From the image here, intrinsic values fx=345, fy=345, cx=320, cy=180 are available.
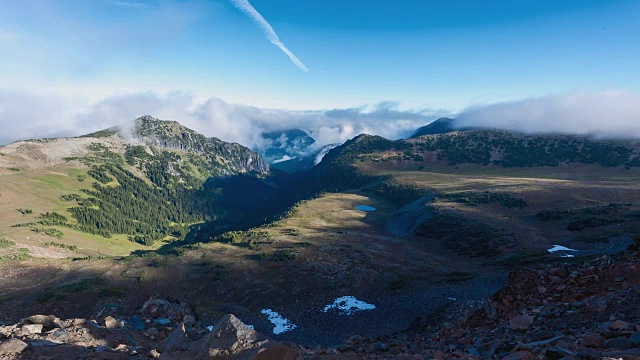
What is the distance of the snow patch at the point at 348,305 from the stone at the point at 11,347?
43318 millimetres

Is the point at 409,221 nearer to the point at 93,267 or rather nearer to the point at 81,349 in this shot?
the point at 93,267

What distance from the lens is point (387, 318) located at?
161ft

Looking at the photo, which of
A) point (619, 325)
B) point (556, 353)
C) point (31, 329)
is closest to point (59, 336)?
point (31, 329)

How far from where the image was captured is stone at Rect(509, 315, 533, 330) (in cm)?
1909

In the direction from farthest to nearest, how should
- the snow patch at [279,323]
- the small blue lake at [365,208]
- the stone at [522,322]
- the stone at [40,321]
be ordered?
the small blue lake at [365,208]
the snow patch at [279,323]
the stone at [40,321]
the stone at [522,322]

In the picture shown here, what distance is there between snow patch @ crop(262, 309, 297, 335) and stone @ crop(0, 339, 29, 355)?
3645 cm

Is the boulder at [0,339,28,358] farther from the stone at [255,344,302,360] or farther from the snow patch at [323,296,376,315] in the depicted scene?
the snow patch at [323,296,376,315]

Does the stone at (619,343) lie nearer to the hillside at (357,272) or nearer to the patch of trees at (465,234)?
the hillside at (357,272)

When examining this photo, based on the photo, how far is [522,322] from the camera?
19.5 m

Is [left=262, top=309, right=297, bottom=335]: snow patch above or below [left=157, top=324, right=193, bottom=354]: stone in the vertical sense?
below

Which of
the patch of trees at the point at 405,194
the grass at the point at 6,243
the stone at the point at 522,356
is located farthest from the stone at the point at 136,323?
the patch of trees at the point at 405,194

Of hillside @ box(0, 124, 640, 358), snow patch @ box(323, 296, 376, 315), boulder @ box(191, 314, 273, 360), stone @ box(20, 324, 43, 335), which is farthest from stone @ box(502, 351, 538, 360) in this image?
snow patch @ box(323, 296, 376, 315)

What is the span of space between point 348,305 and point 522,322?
38846 millimetres

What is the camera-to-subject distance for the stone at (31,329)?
1829cm
